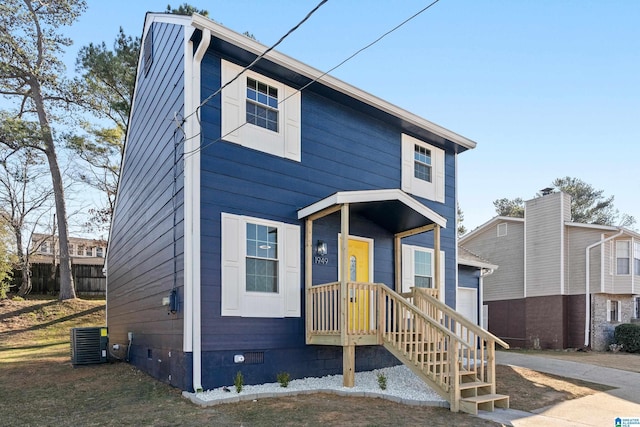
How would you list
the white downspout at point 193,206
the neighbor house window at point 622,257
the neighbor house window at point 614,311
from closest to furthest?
the white downspout at point 193,206 < the neighbor house window at point 622,257 < the neighbor house window at point 614,311

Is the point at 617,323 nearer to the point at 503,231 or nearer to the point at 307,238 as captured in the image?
the point at 503,231

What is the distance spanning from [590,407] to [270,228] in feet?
19.0

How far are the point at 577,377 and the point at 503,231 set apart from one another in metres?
12.4

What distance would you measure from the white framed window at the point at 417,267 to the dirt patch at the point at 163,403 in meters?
2.49

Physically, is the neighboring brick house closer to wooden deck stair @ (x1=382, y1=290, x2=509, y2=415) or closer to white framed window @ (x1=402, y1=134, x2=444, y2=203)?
white framed window @ (x1=402, y1=134, x2=444, y2=203)

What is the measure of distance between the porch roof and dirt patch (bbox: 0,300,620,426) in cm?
305

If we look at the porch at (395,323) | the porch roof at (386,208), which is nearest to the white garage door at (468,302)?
the porch roof at (386,208)

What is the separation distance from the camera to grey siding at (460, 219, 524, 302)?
20875mm

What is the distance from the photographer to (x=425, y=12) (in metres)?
5.22

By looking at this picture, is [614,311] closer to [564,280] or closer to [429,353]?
[564,280]

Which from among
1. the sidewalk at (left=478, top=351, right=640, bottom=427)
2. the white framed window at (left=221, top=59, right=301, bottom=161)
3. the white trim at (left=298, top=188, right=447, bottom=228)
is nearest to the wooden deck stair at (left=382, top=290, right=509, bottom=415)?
the sidewalk at (left=478, top=351, right=640, bottom=427)

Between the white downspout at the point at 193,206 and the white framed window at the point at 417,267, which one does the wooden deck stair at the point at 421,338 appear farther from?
the white downspout at the point at 193,206

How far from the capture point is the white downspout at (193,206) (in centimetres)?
705

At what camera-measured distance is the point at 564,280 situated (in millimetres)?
Result: 19281
